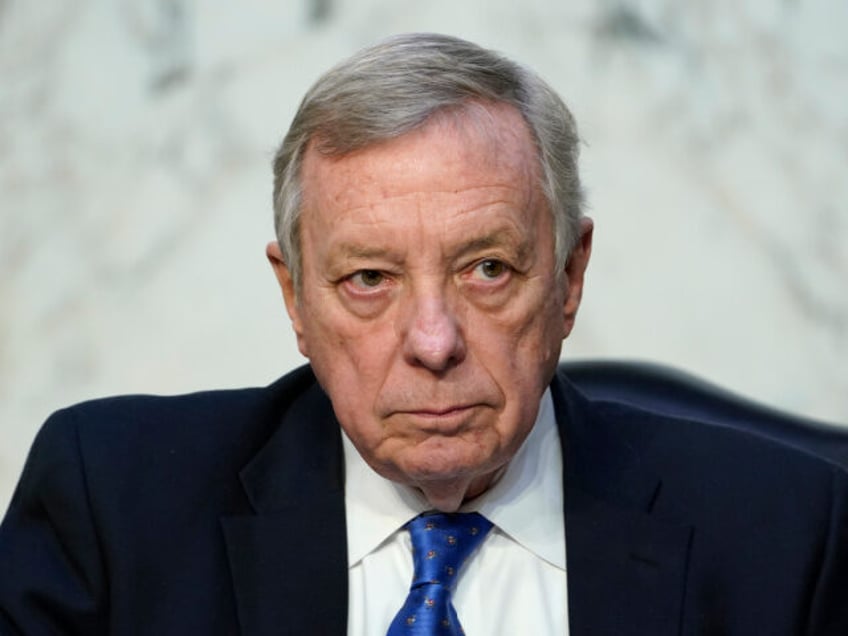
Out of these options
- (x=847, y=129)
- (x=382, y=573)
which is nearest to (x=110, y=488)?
(x=382, y=573)

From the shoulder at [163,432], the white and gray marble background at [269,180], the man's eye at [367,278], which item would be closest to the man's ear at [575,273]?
the man's eye at [367,278]

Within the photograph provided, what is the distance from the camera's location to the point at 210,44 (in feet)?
12.2

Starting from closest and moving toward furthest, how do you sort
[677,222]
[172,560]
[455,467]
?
[455,467] < [172,560] < [677,222]

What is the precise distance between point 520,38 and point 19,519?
1.74m

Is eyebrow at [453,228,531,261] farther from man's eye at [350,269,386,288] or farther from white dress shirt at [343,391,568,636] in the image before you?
white dress shirt at [343,391,568,636]

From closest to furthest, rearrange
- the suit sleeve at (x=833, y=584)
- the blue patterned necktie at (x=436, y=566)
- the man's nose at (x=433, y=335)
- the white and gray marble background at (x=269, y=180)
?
the man's nose at (x=433, y=335), the blue patterned necktie at (x=436, y=566), the suit sleeve at (x=833, y=584), the white and gray marble background at (x=269, y=180)

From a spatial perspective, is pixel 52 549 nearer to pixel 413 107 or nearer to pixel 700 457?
pixel 413 107

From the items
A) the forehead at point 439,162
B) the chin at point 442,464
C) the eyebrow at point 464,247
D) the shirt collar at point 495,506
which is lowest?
the shirt collar at point 495,506

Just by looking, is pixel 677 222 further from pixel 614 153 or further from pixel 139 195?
pixel 139 195

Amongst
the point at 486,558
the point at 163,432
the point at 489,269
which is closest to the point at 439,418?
the point at 489,269

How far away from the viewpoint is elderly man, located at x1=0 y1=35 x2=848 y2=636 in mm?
2057

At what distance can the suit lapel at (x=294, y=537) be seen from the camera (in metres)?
2.17

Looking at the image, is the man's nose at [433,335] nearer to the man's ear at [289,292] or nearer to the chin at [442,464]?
the chin at [442,464]

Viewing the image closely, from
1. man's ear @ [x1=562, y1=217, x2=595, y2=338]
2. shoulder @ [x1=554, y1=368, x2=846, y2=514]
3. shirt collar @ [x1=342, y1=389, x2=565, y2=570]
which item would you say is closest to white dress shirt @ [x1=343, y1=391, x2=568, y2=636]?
shirt collar @ [x1=342, y1=389, x2=565, y2=570]
